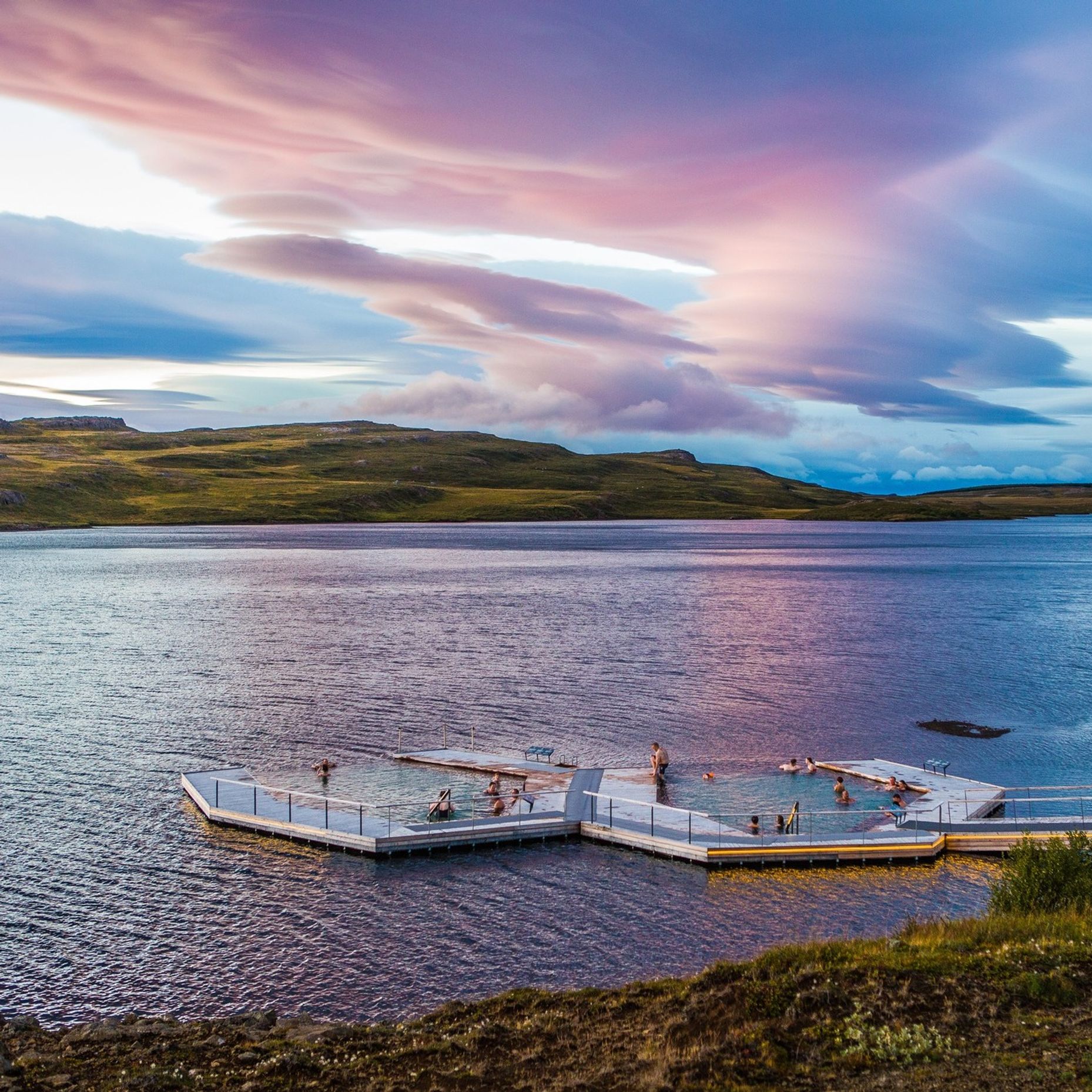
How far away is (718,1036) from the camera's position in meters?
21.4

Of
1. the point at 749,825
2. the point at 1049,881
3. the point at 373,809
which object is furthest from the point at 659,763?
the point at 1049,881

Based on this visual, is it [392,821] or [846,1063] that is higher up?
[846,1063]

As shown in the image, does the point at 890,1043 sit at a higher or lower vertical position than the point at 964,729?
higher

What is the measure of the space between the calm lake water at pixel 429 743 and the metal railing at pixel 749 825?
2.00 m

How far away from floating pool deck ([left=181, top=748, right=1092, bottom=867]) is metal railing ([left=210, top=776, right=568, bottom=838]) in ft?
0.31

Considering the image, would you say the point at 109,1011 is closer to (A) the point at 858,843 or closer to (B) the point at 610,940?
(B) the point at 610,940

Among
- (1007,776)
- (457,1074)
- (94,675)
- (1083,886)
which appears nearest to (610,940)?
(457,1074)

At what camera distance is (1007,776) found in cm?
5359

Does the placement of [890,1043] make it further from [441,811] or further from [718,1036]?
[441,811]

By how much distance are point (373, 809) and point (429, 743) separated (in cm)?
1465

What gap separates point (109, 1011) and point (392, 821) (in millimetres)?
17043

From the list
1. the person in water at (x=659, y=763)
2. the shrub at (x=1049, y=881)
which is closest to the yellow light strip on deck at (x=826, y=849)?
the shrub at (x=1049, y=881)

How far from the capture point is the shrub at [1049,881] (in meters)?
29.3

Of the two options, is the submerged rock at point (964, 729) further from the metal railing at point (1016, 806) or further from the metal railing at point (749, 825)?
the metal railing at point (749, 825)
